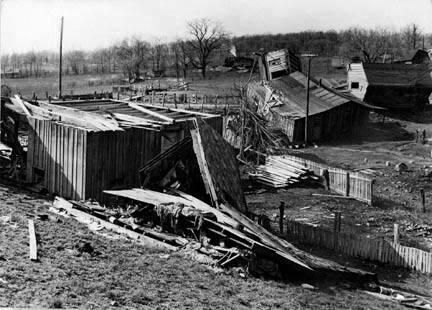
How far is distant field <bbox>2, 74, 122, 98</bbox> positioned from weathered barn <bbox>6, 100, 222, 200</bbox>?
17.8m

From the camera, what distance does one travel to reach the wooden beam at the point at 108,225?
45.4 feet

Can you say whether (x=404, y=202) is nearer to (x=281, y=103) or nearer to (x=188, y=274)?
(x=188, y=274)

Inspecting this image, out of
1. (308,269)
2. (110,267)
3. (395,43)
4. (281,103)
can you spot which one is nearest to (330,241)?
(308,269)

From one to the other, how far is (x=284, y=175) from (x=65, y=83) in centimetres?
2429

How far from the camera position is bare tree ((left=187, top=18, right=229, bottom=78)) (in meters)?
17.3

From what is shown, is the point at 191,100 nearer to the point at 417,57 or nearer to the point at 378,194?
the point at 378,194

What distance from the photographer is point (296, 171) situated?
28125 mm

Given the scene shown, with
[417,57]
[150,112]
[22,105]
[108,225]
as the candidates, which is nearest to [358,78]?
[417,57]

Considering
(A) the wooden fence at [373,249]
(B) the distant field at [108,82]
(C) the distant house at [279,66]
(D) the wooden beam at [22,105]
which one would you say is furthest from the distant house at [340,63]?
(A) the wooden fence at [373,249]

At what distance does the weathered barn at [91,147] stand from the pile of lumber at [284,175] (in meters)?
7.65

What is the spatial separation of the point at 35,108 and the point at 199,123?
10.2 meters

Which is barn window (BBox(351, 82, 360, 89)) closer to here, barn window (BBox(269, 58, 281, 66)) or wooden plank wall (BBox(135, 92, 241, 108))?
barn window (BBox(269, 58, 281, 66))

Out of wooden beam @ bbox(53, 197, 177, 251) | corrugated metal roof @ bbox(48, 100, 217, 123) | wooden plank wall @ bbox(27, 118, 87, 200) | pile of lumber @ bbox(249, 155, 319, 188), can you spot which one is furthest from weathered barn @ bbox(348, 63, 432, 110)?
wooden beam @ bbox(53, 197, 177, 251)

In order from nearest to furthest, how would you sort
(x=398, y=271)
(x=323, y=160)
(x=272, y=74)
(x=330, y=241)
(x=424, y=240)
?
(x=398, y=271) → (x=330, y=241) → (x=424, y=240) → (x=323, y=160) → (x=272, y=74)
